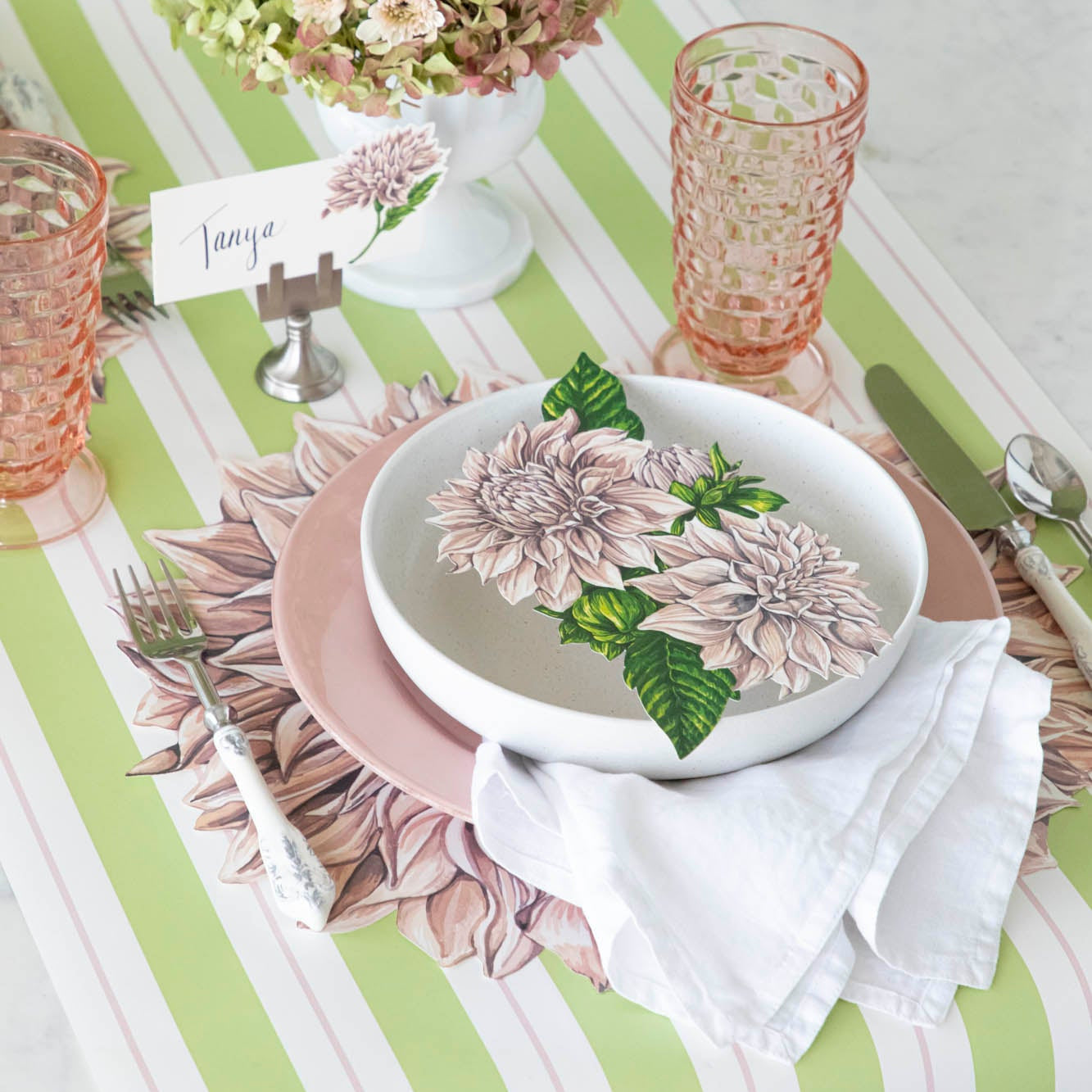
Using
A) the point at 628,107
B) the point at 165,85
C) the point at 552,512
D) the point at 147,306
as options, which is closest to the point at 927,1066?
the point at 552,512

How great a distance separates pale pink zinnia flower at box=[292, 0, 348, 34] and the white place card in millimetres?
71

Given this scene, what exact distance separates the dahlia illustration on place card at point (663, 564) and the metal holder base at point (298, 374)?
0.23 meters

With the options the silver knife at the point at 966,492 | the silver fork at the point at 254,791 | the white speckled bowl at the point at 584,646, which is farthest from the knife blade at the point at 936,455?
the silver fork at the point at 254,791

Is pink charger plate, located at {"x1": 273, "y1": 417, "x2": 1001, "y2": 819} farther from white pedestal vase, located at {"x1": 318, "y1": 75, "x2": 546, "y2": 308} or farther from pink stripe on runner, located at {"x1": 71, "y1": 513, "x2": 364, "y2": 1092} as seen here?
white pedestal vase, located at {"x1": 318, "y1": 75, "x2": 546, "y2": 308}

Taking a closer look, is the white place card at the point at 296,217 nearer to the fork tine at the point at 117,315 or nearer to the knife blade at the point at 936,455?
the fork tine at the point at 117,315

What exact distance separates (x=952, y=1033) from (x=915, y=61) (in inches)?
45.6

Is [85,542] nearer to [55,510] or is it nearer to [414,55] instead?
[55,510]

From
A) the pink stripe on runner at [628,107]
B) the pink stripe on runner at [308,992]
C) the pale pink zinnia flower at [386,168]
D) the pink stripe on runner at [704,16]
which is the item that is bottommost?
the pink stripe on runner at [308,992]

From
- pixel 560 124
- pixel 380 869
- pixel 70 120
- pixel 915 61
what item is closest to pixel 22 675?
pixel 380 869

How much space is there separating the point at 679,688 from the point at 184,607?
0.30 m

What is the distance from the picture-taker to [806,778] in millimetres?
651

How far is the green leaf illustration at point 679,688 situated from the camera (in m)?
0.63

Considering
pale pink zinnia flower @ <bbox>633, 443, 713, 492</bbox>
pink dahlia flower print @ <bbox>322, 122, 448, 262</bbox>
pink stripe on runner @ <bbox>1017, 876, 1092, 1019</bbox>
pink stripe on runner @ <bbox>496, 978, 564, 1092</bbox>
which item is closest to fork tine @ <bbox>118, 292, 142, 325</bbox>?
pink dahlia flower print @ <bbox>322, 122, 448, 262</bbox>

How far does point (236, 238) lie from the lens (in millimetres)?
833
